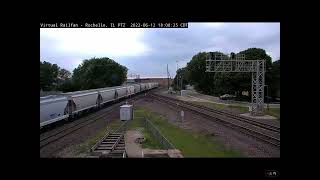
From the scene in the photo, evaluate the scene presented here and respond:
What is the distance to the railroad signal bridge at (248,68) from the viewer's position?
5.35m

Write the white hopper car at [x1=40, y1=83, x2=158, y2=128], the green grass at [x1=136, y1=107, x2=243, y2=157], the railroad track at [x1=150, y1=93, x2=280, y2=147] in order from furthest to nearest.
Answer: the white hopper car at [x1=40, y1=83, x2=158, y2=128] → the railroad track at [x1=150, y1=93, x2=280, y2=147] → the green grass at [x1=136, y1=107, x2=243, y2=157]

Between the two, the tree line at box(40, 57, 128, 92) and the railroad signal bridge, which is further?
the railroad signal bridge

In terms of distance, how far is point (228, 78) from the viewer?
664 cm

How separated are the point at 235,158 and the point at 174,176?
64 centimetres

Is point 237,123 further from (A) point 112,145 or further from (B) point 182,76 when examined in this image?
(A) point 112,145

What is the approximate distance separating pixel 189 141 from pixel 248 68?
1375 mm

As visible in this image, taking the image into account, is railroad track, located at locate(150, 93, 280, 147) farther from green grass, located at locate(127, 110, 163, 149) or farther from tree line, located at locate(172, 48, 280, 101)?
green grass, located at locate(127, 110, 163, 149)

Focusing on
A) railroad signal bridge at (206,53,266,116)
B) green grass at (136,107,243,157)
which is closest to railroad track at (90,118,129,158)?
green grass at (136,107,243,157)

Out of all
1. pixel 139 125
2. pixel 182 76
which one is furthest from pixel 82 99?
pixel 182 76

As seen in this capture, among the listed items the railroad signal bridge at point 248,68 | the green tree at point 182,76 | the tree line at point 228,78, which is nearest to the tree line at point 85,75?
the green tree at point 182,76

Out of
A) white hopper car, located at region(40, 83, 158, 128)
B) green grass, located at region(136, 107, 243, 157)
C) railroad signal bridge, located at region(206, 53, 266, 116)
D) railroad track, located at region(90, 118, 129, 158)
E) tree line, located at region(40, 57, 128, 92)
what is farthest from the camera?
white hopper car, located at region(40, 83, 158, 128)

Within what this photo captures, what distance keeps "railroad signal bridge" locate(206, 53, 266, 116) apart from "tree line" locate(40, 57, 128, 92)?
50.7 inches

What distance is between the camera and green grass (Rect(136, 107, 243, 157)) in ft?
14.0
